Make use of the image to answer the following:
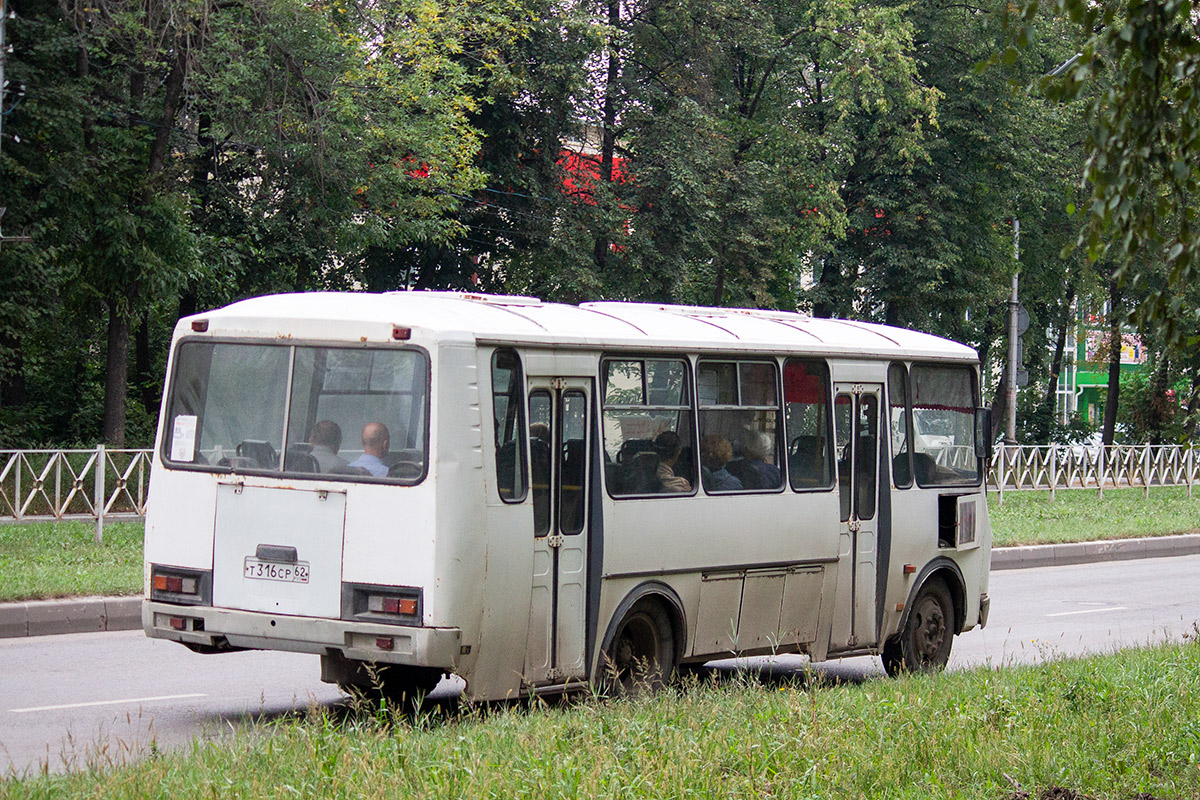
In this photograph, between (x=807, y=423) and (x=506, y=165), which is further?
(x=506, y=165)

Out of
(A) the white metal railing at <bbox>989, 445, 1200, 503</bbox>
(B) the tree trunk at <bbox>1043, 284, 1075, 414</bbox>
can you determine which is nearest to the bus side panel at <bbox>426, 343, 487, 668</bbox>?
(A) the white metal railing at <bbox>989, 445, 1200, 503</bbox>

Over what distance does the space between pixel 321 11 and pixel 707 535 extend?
17.6 m

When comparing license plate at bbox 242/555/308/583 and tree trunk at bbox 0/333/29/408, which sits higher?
tree trunk at bbox 0/333/29/408

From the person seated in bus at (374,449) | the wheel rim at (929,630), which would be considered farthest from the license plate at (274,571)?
the wheel rim at (929,630)

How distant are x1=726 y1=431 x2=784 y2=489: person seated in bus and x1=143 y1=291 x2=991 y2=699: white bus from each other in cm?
2

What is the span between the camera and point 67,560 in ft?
52.9

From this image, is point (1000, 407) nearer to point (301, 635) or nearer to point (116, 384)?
point (116, 384)

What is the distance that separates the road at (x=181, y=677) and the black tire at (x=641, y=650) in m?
1.60

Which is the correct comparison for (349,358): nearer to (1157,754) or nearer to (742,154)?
(1157,754)

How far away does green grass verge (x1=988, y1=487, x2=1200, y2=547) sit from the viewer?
24.7 meters

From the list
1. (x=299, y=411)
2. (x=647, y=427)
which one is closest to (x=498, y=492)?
(x=299, y=411)

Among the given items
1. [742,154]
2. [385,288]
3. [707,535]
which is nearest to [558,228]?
[385,288]

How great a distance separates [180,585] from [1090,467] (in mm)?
30676

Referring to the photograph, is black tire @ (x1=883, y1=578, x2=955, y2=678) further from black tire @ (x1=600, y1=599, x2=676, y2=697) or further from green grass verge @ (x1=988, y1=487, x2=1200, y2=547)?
green grass verge @ (x1=988, y1=487, x2=1200, y2=547)
